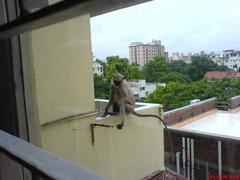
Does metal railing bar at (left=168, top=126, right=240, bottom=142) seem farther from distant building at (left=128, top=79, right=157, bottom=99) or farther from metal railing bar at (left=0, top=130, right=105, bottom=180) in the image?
metal railing bar at (left=0, top=130, right=105, bottom=180)

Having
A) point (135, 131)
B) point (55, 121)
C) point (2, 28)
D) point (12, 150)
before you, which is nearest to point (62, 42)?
point (55, 121)

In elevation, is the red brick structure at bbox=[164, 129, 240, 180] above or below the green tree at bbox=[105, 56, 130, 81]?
below

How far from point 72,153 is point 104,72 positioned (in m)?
0.66

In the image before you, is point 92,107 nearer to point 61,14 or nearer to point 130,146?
point 130,146

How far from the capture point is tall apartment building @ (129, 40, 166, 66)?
6.95 feet

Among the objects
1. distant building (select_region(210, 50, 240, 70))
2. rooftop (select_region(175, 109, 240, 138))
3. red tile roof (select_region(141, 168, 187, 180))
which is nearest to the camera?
distant building (select_region(210, 50, 240, 70))

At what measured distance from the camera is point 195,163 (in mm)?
4359

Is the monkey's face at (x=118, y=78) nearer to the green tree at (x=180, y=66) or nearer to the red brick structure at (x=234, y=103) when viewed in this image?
the green tree at (x=180, y=66)

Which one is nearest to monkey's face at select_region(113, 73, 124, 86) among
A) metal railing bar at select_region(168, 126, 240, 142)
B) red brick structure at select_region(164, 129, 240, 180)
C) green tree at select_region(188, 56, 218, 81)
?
green tree at select_region(188, 56, 218, 81)

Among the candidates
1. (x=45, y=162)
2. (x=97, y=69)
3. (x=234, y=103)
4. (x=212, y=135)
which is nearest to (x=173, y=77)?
(x=97, y=69)

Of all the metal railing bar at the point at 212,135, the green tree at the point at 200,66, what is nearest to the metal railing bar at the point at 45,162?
the green tree at the point at 200,66

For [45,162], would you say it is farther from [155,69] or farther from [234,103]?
[234,103]

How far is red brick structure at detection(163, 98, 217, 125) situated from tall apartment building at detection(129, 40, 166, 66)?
271 cm

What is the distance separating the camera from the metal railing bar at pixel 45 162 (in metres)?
0.24
